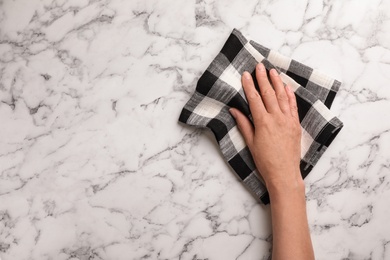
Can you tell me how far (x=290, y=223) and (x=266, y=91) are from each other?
0.28 metres

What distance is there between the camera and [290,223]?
956mm

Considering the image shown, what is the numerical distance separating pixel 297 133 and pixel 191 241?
1.08 feet

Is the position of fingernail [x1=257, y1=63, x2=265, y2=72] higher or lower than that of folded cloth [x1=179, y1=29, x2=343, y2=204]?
higher

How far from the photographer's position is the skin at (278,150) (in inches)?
37.8

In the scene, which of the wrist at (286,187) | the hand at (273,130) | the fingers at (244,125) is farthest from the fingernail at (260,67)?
the wrist at (286,187)

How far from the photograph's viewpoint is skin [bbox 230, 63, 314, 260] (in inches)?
37.8

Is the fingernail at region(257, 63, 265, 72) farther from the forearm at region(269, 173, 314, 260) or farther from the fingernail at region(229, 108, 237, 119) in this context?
the forearm at region(269, 173, 314, 260)

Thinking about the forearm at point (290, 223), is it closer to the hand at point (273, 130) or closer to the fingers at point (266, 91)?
the hand at point (273, 130)

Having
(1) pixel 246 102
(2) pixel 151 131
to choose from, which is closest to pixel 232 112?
(1) pixel 246 102

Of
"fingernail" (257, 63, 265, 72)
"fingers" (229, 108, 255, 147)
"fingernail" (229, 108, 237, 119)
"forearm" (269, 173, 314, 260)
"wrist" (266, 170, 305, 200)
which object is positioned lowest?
"forearm" (269, 173, 314, 260)

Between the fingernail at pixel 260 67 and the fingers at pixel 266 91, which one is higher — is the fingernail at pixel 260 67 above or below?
above

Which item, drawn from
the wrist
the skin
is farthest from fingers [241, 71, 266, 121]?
the wrist

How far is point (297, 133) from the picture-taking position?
3.26 feet

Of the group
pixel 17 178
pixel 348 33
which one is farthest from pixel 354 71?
pixel 17 178
